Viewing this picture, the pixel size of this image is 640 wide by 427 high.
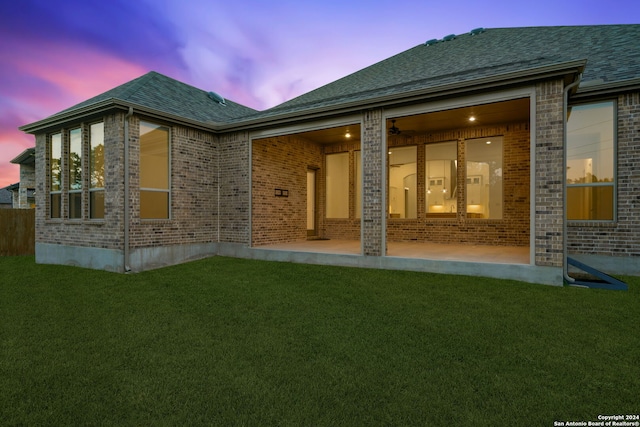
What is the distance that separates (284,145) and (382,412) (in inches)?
376

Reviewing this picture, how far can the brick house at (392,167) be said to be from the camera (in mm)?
6586

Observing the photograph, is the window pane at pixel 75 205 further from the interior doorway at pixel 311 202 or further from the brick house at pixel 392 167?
the interior doorway at pixel 311 202

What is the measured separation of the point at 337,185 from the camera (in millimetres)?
12664

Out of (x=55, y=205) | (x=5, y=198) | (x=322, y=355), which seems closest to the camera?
(x=322, y=355)

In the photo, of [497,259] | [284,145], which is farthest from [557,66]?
[284,145]

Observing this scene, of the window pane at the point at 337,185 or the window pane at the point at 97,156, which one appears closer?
the window pane at the point at 97,156

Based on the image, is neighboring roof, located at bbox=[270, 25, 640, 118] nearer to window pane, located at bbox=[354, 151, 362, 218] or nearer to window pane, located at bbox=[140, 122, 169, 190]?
window pane, located at bbox=[354, 151, 362, 218]

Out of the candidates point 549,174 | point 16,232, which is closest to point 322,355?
point 549,174

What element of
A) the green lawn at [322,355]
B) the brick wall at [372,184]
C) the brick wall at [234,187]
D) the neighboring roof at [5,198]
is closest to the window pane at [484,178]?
the brick wall at [372,184]

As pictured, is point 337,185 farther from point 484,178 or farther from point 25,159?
point 25,159

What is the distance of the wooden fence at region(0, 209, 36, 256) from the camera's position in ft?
38.7

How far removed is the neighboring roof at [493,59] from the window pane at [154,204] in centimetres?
385

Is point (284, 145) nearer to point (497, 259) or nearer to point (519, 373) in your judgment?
point (497, 259)

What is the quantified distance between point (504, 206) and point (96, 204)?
11101 millimetres
